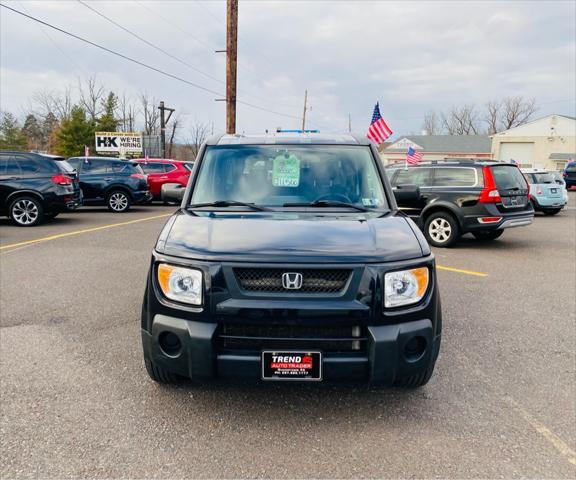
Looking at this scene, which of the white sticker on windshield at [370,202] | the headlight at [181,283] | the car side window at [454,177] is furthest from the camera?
the car side window at [454,177]

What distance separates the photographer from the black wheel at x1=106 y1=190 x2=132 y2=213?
14.5 metres

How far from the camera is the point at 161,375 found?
2.96 meters

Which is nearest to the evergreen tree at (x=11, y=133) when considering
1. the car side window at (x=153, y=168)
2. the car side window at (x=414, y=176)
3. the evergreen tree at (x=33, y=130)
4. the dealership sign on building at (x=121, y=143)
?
the evergreen tree at (x=33, y=130)

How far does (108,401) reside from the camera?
9.82ft

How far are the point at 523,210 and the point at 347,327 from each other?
791cm

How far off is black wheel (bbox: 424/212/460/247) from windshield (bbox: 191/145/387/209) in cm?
584

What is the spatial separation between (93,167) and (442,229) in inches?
433

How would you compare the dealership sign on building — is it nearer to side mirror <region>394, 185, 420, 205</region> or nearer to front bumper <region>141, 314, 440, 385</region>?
side mirror <region>394, 185, 420, 205</region>

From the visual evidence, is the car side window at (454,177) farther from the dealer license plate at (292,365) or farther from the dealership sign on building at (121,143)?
the dealership sign on building at (121,143)

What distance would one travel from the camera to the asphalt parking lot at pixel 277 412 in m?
2.40

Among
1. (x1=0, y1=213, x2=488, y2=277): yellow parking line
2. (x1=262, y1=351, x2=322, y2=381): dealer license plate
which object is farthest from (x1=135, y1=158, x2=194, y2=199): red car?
(x1=262, y1=351, x2=322, y2=381): dealer license plate

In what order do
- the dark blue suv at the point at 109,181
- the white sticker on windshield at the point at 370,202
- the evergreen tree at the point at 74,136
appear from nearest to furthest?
the white sticker on windshield at the point at 370,202 < the dark blue suv at the point at 109,181 < the evergreen tree at the point at 74,136

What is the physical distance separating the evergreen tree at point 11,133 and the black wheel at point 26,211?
4717 centimetres

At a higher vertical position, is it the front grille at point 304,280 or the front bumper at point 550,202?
the front bumper at point 550,202
